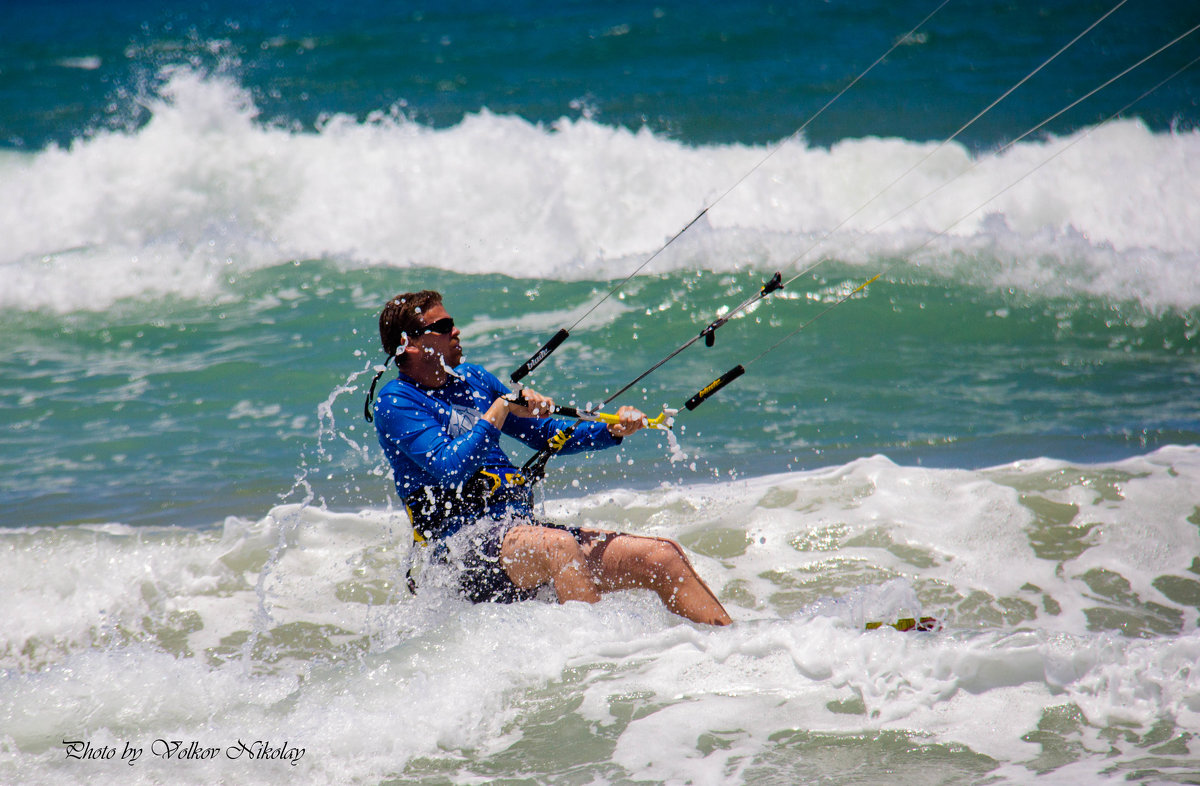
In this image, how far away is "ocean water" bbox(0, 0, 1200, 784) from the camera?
3141mm

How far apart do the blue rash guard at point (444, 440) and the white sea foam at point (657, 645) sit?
1.54 feet

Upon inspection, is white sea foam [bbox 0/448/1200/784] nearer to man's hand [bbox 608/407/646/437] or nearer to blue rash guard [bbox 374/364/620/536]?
blue rash guard [bbox 374/364/620/536]

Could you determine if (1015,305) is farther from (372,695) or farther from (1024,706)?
(372,695)

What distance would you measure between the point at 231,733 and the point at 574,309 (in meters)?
6.70

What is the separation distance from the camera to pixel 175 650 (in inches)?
171

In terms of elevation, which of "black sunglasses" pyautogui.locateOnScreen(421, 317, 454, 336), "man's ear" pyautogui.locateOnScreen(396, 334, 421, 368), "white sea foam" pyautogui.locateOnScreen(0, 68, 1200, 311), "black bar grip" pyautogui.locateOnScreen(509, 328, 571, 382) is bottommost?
"black bar grip" pyautogui.locateOnScreen(509, 328, 571, 382)

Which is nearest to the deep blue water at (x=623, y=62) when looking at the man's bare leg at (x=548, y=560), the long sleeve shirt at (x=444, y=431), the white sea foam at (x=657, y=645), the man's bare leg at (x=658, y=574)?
the white sea foam at (x=657, y=645)

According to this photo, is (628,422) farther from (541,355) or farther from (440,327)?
(440,327)

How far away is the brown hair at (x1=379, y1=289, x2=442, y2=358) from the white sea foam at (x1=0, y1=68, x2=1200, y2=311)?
6613mm

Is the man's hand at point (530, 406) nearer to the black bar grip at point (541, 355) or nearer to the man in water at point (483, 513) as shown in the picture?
the man in water at point (483, 513)

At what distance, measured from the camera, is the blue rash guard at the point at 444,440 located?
3.54 m

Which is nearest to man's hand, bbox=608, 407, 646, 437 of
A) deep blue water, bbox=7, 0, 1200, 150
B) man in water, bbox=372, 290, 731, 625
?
man in water, bbox=372, 290, 731, 625

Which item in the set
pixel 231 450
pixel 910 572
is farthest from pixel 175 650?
pixel 910 572

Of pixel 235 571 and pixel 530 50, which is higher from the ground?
pixel 530 50
